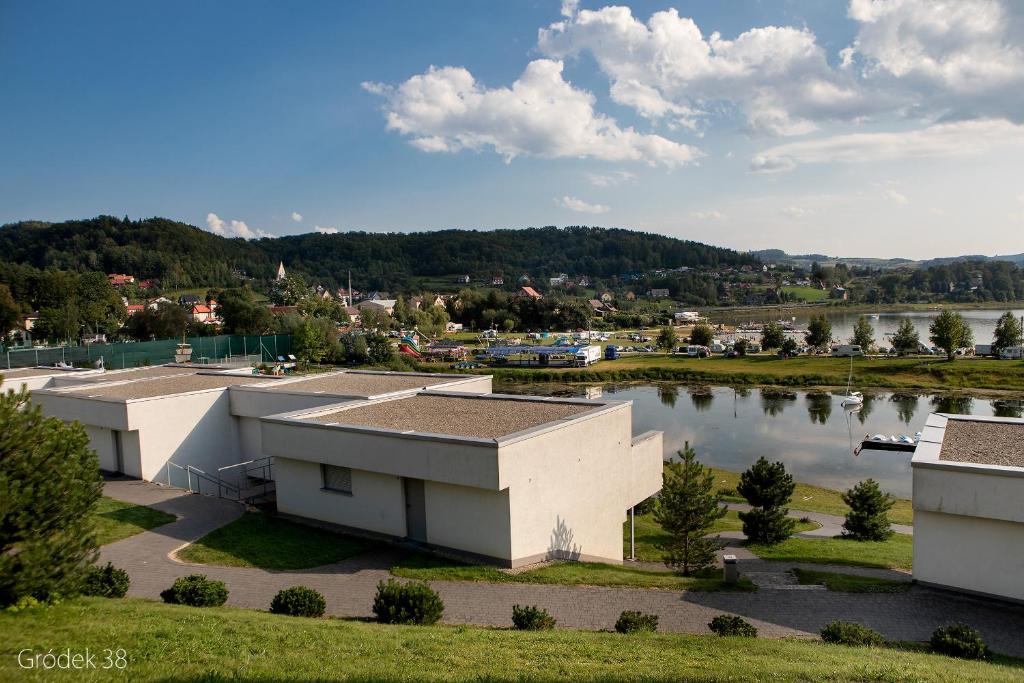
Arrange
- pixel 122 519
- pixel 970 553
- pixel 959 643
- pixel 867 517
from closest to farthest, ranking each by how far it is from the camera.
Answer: pixel 959 643 < pixel 970 553 < pixel 122 519 < pixel 867 517

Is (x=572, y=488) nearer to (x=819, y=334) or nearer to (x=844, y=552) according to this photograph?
(x=844, y=552)

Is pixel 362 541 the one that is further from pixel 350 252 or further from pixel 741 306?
pixel 350 252

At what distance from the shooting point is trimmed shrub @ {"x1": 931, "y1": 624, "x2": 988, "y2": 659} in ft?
25.4

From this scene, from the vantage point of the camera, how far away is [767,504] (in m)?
16.3

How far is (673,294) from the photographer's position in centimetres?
14950

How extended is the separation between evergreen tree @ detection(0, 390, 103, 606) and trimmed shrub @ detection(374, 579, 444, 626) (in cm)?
350

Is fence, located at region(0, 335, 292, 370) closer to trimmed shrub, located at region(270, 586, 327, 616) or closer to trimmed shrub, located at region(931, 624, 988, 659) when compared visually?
trimmed shrub, located at region(270, 586, 327, 616)

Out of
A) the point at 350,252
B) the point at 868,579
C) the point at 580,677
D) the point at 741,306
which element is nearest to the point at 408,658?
the point at 580,677

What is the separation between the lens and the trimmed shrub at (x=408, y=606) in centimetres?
852

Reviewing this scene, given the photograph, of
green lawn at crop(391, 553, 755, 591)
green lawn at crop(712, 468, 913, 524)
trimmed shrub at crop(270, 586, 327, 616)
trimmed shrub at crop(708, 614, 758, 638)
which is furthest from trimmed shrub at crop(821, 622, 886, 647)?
green lawn at crop(712, 468, 913, 524)

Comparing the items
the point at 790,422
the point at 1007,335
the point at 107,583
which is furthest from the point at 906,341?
the point at 107,583

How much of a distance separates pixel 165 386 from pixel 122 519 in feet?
26.8

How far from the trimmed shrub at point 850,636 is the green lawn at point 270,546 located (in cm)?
801

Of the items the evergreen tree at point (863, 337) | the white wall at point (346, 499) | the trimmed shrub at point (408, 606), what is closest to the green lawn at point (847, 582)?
the trimmed shrub at point (408, 606)
